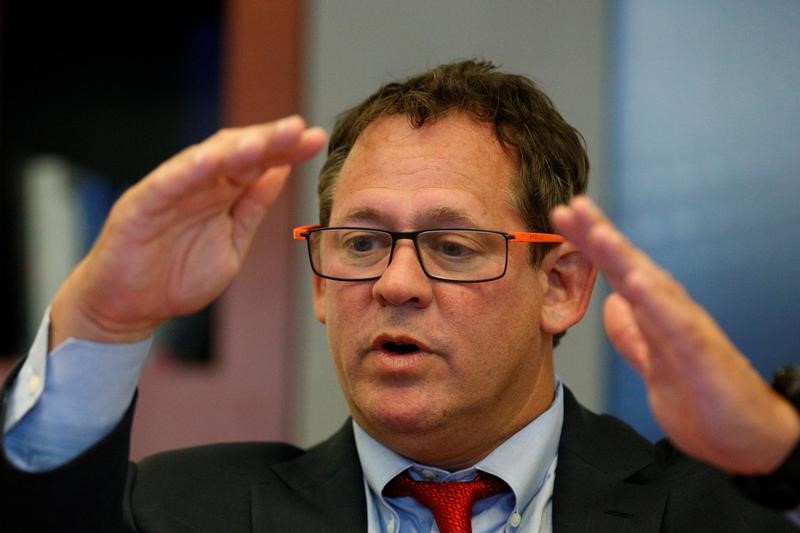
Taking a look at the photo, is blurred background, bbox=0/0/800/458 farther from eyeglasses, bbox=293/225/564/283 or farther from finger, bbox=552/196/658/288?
finger, bbox=552/196/658/288

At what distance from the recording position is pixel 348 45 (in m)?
3.24

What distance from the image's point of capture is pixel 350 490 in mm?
1894

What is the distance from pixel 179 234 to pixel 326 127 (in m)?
1.76

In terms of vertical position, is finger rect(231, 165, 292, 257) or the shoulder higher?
finger rect(231, 165, 292, 257)

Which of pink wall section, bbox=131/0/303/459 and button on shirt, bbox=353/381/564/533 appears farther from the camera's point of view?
pink wall section, bbox=131/0/303/459

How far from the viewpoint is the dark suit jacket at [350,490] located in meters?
1.76

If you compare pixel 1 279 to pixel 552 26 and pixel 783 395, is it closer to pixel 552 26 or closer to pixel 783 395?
pixel 552 26

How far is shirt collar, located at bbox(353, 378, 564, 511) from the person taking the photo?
1862 mm

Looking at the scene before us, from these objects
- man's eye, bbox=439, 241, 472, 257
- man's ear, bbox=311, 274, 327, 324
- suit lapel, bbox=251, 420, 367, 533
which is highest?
man's eye, bbox=439, 241, 472, 257

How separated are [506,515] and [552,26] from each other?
1.77 meters

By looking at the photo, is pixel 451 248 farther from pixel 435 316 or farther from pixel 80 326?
pixel 80 326

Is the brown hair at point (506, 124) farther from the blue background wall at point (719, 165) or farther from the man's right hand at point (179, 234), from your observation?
the blue background wall at point (719, 165)

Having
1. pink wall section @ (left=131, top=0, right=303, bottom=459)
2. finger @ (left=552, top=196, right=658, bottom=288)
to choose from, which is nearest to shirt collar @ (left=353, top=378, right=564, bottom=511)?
finger @ (left=552, top=196, right=658, bottom=288)

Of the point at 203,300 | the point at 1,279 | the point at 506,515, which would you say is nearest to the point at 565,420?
the point at 506,515
